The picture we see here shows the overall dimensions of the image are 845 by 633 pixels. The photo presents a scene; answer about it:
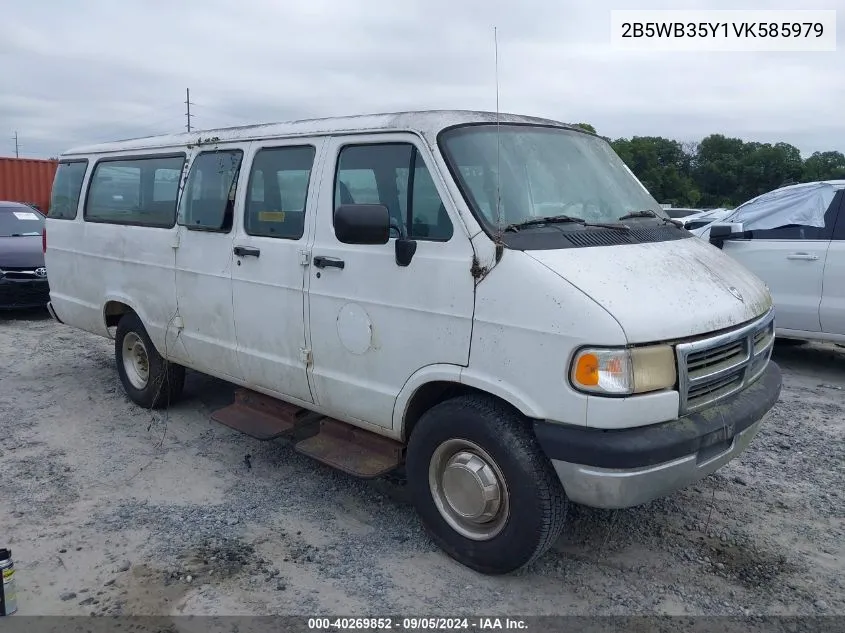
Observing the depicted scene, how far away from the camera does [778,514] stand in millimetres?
4242

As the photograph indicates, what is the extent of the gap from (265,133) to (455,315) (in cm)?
209

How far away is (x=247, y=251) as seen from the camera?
15.4ft

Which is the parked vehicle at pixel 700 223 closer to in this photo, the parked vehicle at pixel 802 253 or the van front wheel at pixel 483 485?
the parked vehicle at pixel 802 253

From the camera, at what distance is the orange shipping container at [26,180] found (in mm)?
18047

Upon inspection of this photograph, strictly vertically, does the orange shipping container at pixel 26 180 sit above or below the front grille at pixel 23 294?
above

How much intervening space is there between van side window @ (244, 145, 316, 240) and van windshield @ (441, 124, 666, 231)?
107 centimetres

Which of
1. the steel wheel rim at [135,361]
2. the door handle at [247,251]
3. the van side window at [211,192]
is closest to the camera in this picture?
the door handle at [247,251]

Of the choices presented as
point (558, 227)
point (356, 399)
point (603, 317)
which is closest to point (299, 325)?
point (356, 399)

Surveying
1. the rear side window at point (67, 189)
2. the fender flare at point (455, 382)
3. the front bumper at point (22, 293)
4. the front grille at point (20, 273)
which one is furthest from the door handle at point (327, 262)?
the front grille at point (20, 273)

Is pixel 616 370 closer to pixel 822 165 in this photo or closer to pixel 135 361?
pixel 135 361

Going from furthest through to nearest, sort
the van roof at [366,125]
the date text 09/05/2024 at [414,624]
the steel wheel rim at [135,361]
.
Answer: the steel wheel rim at [135,361] → the van roof at [366,125] → the date text 09/05/2024 at [414,624]

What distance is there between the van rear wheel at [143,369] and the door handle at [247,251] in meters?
1.61

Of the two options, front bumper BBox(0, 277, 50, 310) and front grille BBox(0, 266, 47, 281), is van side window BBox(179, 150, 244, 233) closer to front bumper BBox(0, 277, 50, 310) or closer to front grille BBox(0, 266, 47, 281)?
front bumper BBox(0, 277, 50, 310)

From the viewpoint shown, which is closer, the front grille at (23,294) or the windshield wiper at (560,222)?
the windshield wiper at (560,222)
